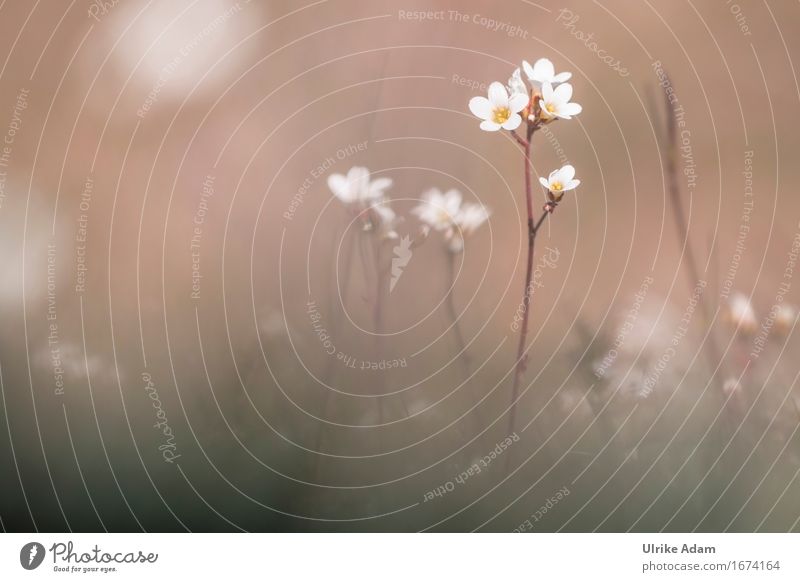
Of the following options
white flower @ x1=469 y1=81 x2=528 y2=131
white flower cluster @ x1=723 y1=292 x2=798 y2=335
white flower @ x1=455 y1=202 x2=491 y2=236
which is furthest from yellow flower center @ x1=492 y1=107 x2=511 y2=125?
white flower cluster @ x1=723 y1=292 x2=798 y2=335

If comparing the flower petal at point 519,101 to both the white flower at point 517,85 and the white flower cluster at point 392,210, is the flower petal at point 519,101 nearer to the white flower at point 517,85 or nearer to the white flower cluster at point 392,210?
the white flower at point 517,85

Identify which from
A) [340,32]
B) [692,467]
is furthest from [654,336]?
[340,32]

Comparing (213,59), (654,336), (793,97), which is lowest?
(654,336)

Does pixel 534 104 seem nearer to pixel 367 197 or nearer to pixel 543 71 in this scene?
pixel 543 71

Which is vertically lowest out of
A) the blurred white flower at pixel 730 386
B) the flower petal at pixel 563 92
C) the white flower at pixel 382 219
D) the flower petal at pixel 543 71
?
the blurred white flower at pixel 730 386

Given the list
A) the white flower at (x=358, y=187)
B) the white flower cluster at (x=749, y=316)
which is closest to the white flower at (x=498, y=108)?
the white flower at (x=358, y=187)

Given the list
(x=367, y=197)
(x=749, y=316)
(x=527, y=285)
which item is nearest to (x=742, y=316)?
(x=749, y=316)

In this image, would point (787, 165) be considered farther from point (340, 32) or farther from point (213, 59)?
point (213, 59)
